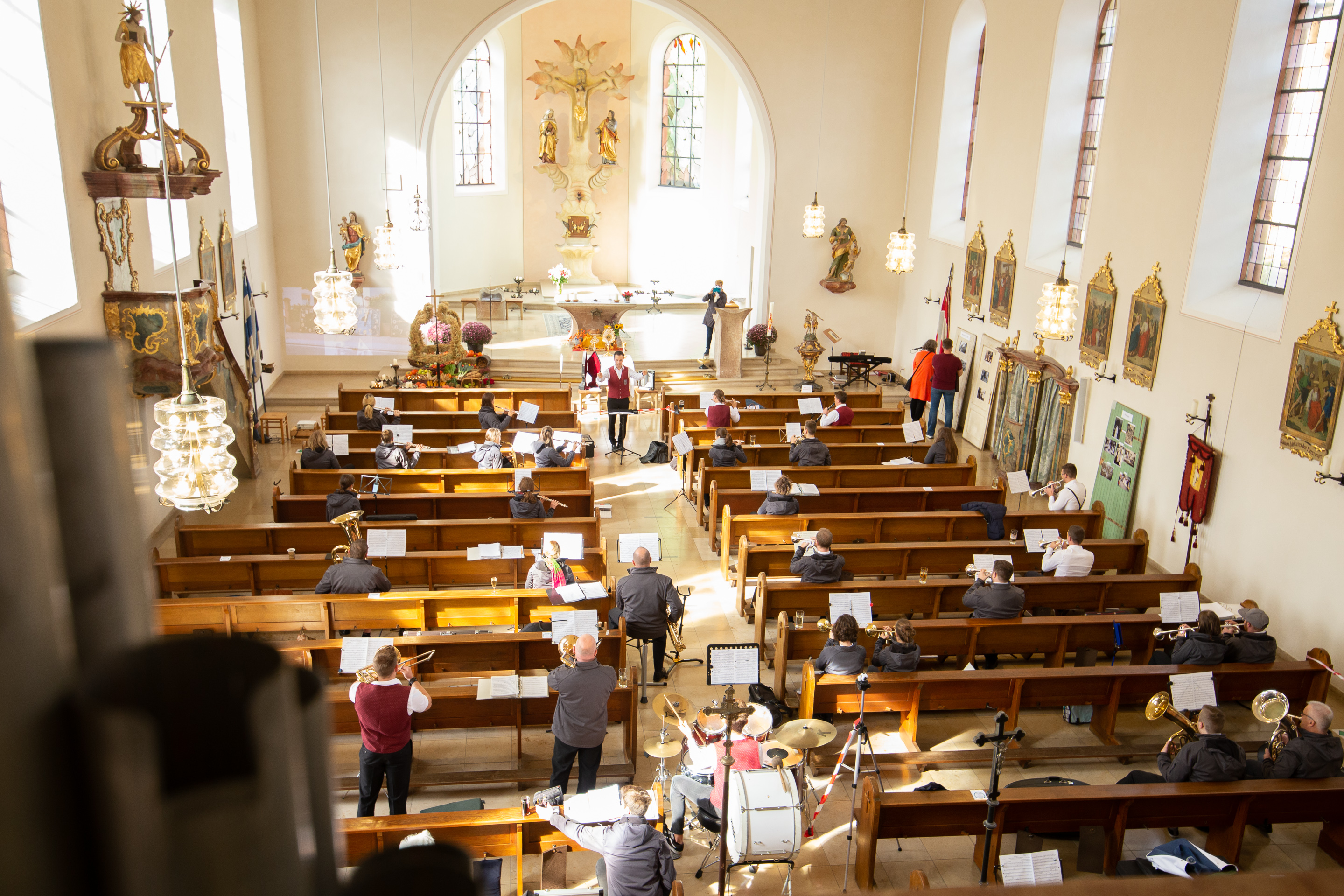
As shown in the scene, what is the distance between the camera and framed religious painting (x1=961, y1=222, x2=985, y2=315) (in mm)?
15594

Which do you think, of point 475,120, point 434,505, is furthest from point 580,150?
point 434,505

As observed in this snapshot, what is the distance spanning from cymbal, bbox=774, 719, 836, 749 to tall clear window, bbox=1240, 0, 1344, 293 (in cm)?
652

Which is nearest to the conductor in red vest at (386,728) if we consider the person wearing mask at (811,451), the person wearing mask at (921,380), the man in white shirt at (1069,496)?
the person wearing mask at (811,451)

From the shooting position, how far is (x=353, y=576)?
25.7ft

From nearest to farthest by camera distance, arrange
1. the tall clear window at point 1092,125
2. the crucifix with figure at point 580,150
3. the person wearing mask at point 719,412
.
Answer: the tall clear window at point 1092,125
the person wearing mask at point 719,412
the crucifix with figure at point 580,150

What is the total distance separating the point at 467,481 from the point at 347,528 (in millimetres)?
2488

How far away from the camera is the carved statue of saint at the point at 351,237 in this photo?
17.5 meters

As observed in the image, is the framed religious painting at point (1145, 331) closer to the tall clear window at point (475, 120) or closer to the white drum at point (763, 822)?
the white drum at point (763, 822)

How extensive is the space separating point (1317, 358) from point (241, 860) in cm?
979

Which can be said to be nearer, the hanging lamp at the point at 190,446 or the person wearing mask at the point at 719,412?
the hanging lamp at the point at 190,446

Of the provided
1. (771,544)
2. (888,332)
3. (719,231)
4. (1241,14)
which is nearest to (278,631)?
(771,544)

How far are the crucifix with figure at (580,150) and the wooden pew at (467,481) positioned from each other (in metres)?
A: 14.8

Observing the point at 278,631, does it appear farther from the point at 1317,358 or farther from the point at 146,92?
the point at 1317,358

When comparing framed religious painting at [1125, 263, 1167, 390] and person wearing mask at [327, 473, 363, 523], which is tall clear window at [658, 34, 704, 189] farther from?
person wearing mask at [327, 473, 363, 523]
